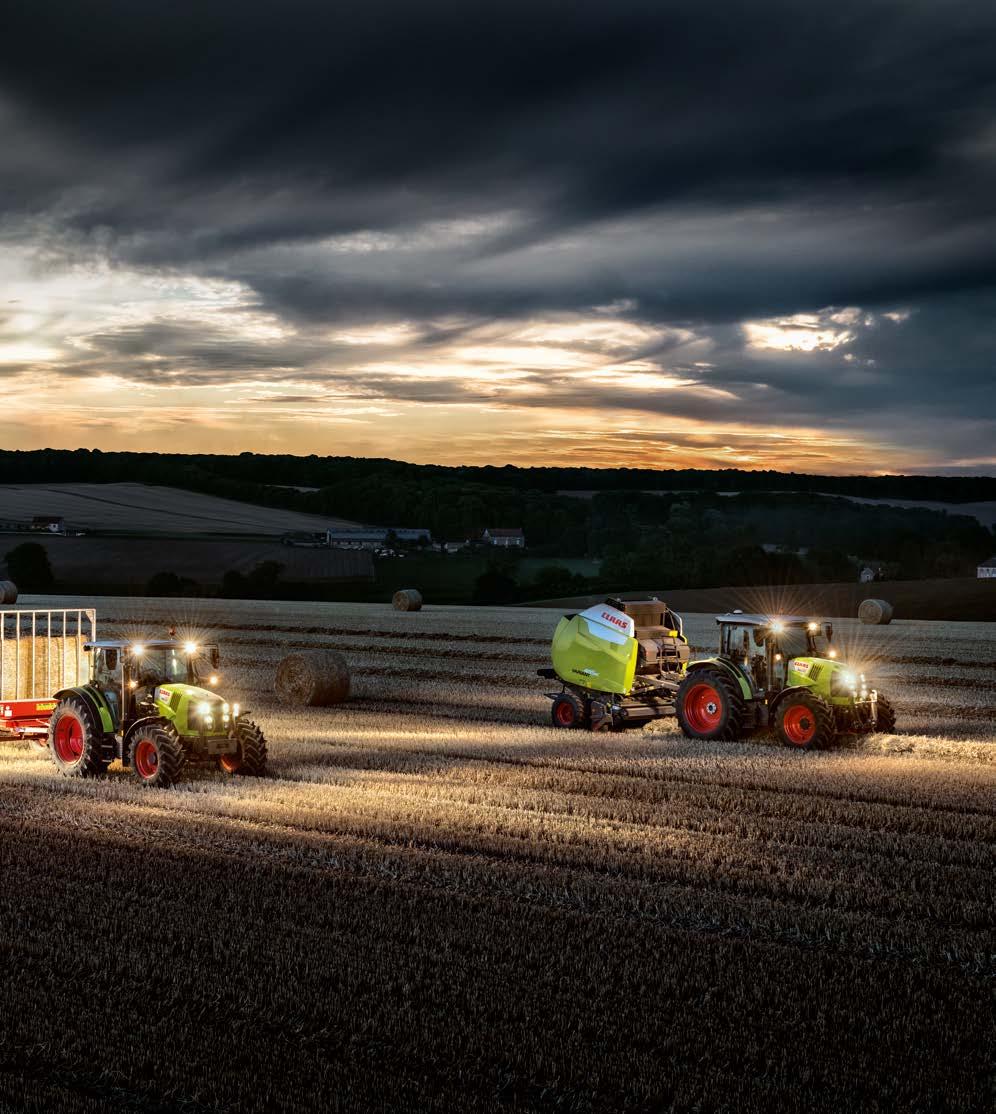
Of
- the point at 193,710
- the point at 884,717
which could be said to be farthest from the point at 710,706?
the point at 193,710

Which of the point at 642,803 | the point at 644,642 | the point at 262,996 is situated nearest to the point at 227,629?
the point at 644,642

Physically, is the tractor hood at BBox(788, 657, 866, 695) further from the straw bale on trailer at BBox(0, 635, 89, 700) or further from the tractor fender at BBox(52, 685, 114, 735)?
the straw bale on trailer at BBox(0, 635, 89, 700)

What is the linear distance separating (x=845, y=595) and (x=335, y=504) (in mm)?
44362

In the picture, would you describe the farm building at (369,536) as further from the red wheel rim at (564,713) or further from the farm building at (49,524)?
the red wheel rim at (564,713)

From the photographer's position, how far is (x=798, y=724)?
687 inches

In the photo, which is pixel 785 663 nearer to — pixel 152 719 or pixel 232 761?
pixel 232 761

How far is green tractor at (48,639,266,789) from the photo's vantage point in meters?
14.1

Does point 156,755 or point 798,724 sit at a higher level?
point 156,755

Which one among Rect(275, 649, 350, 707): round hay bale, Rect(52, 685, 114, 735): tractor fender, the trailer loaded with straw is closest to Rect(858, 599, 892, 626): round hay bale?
Rect(275, 649, 350, 707): round hay bale

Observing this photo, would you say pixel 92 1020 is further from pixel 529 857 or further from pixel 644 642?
pixel 644 642

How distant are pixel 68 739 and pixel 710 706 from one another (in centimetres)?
837

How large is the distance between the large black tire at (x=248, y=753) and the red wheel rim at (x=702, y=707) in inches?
253

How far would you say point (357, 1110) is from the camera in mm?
5984

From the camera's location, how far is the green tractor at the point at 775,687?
17.5m
